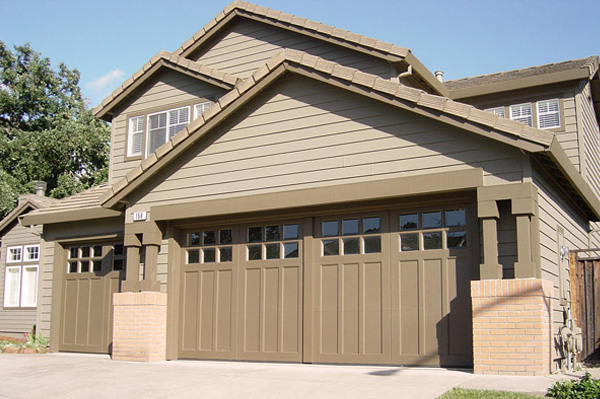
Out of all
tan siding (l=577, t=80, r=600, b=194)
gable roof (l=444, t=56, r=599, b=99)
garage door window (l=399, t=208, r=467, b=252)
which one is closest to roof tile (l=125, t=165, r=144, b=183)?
garage door window (l=399, t=208, r=467, b=252)

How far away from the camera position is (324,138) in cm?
1157

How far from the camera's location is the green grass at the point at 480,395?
7423 millimetres

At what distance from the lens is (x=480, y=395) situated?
7.53m

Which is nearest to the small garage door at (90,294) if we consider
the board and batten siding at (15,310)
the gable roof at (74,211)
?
the gable roof at (74,211)

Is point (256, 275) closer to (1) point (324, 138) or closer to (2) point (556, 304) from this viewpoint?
(1) point (324, 138)

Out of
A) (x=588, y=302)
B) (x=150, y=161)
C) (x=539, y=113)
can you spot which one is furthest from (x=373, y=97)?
(x=539, y=113)

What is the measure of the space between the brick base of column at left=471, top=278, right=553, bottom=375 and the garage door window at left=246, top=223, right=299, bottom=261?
3682 millimetres

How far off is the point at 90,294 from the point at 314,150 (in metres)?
6.96

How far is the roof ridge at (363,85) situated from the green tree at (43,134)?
2069cm

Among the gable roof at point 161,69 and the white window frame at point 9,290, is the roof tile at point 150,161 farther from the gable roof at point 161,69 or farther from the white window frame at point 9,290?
the white window frame at point 9,290

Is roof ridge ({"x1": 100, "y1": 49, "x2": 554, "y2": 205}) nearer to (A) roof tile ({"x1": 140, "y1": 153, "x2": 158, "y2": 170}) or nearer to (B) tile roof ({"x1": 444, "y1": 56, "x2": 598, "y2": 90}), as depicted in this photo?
(A) roof tile ({"x1": 140, "y1": 153, "x2": 158, "y2": 170})

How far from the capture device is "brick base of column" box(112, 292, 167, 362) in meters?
12.6

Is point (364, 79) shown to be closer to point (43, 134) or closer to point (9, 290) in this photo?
point (9, 290)

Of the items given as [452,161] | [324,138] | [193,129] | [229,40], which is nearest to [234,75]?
[229,40]
